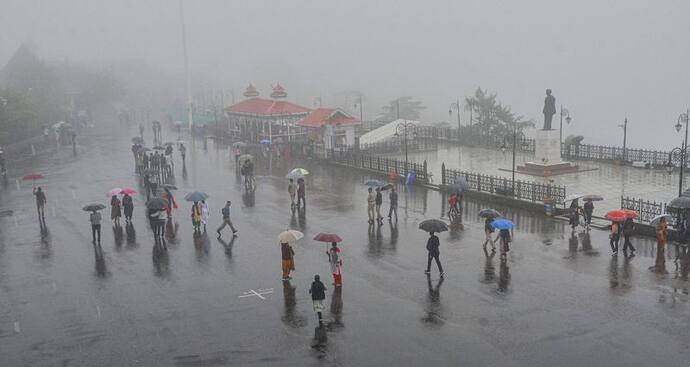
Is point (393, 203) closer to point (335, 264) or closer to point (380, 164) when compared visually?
point (335, 264)

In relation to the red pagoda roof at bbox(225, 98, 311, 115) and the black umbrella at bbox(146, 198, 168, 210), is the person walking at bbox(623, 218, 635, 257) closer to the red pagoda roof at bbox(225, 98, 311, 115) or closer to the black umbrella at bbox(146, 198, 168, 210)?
the black umbrella at bbox(146, 198, 168, 210)

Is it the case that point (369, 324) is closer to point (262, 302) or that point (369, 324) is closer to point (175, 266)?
point (262, 302)

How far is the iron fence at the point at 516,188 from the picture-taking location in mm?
26344

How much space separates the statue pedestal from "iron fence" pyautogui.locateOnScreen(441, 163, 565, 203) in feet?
18.5

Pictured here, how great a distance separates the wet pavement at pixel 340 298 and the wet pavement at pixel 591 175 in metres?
5.77

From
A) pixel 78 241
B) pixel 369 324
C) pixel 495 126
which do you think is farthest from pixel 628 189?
pixel 495 126

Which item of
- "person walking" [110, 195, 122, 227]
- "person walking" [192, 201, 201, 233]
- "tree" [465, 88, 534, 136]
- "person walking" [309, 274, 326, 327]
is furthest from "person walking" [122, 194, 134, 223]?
"tree" [465, 88, 534, 136]

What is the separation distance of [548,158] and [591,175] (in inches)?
96.2

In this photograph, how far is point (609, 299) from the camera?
16.0m

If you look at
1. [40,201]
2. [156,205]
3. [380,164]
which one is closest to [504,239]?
[156,205]

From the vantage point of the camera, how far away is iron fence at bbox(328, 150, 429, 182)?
33.6m

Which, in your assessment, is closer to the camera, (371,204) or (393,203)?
(371,204)

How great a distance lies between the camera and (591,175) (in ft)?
111

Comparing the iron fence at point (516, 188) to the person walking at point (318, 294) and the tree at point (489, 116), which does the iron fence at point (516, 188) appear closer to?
the person walking at point (318, 294)
